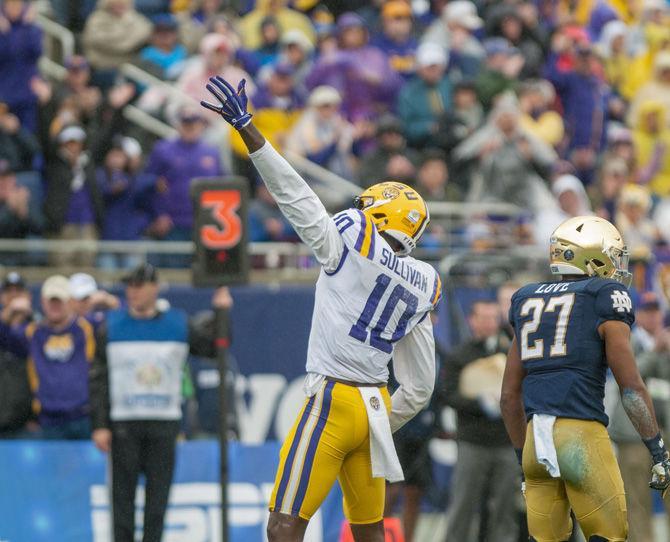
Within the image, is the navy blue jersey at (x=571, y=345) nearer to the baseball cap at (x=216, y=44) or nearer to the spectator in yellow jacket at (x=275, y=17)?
the baseball cap at (x=216, y=44)

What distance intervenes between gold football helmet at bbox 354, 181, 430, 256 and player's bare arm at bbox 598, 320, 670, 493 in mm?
1189

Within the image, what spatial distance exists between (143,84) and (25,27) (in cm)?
172

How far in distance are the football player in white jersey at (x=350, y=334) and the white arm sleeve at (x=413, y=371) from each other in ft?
0.20

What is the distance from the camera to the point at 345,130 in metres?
16.5

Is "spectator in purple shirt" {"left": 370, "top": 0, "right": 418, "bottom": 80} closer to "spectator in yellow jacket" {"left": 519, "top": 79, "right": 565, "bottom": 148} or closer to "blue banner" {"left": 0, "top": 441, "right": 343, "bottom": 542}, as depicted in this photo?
"spectator in yellow jacket" {"left": 519, "top": 79, "right": 565, "bottom": 148}

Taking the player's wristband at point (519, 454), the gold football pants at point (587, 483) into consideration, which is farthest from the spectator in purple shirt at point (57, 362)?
the gold football pants at point (587, 483)

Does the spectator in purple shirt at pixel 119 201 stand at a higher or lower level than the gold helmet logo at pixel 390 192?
lower

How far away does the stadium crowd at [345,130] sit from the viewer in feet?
42.5

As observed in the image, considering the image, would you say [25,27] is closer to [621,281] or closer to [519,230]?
[519,230]

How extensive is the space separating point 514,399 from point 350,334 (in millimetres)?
957

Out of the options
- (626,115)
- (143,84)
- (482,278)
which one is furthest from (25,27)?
(626,115)

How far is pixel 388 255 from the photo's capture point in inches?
323

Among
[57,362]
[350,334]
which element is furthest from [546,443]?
[57,362]

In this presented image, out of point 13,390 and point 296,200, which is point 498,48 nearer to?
point 13,390
